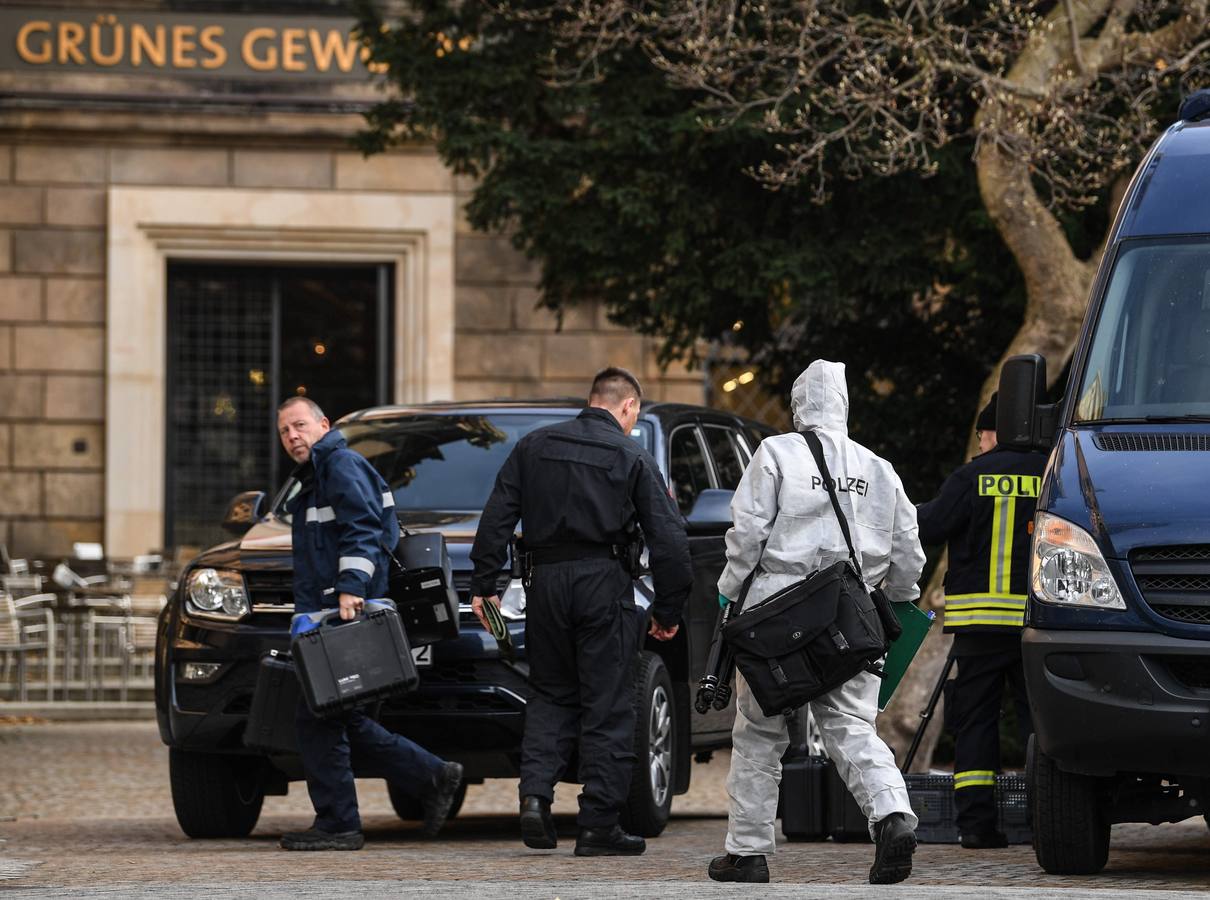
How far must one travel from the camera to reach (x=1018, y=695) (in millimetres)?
9719

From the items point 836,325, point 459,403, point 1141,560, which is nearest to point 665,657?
point 459,403

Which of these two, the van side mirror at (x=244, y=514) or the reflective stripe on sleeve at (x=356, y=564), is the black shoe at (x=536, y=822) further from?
the van side mirror at (x=244, y=514)

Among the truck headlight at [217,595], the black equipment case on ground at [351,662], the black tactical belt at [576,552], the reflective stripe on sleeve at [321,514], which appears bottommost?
the black equipment case on ground at [351,662]

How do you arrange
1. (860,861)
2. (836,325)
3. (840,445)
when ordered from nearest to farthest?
1. (840,445)
2. (860,861)
3. (836,325)

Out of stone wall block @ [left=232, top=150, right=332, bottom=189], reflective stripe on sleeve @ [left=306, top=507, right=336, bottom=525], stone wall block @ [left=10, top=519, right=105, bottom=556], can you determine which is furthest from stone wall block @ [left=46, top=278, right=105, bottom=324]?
reflective stripe on sleeve @ [left=306, top=507, right=336, bottom=525]

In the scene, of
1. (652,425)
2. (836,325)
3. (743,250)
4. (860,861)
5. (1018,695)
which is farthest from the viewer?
(836,325)

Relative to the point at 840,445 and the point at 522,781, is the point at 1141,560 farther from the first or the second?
the point at 522,781

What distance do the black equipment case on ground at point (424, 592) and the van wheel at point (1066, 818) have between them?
2.59 metres

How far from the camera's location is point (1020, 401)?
26.3 feet

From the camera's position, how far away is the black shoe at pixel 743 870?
25.0 feet

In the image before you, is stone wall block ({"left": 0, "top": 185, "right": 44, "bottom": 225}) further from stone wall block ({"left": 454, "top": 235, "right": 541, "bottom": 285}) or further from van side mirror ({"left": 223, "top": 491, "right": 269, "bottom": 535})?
van side mirror ({"left": 223, "top": 491, "right": 269, "bottom": 535})

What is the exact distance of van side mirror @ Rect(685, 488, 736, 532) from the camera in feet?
32.3

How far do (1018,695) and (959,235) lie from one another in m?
6.95

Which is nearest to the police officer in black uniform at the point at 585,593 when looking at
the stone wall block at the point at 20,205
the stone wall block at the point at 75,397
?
the stone wall block at the point at 75,397
